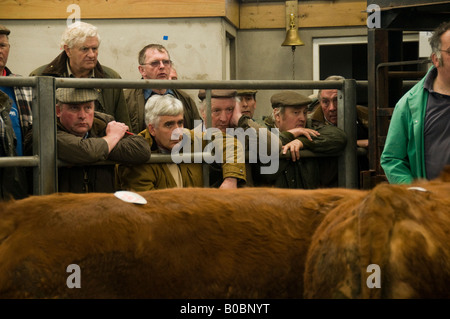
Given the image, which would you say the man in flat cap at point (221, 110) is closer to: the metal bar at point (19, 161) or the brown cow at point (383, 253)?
the metal bar at point (19, 161)

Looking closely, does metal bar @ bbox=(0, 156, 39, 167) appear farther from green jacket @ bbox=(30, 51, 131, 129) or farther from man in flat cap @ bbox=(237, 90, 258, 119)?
man in flat cap @ bbox=(237, 90, 258, 119)

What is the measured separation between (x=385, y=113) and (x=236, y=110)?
104cm

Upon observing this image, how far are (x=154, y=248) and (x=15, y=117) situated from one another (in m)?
2.65

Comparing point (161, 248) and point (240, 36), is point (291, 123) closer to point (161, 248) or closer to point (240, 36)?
point (161, 248)

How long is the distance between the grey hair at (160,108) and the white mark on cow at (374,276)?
2865 mm

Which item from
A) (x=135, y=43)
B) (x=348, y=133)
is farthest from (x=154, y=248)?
(x=135, y=43)

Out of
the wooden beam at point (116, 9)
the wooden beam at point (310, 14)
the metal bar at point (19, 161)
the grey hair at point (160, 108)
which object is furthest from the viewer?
the wooden beam at point (310, 14)

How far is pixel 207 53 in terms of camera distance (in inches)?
364

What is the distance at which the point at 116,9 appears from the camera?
360 inches

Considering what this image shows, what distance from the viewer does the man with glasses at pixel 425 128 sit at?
332cm

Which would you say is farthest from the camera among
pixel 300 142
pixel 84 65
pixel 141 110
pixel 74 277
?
pixel 141 110

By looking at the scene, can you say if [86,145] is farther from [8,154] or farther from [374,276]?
[374,276]

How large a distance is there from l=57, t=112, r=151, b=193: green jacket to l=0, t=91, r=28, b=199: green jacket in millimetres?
228

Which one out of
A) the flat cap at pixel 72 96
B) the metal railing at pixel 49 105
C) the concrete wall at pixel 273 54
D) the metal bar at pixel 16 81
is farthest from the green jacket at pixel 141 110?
the concrete wall at pixel 273 54
